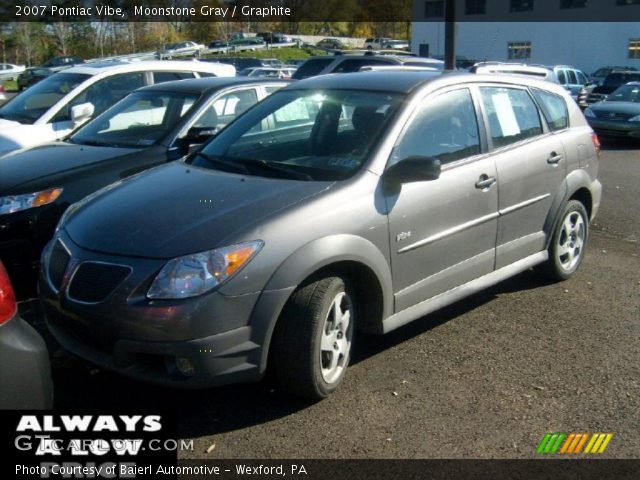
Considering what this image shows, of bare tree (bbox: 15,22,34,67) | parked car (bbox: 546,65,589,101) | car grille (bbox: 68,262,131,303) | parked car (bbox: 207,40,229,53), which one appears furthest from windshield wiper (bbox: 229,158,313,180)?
parked car (bbox: 207,40,229,53)

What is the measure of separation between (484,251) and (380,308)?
1.14 m

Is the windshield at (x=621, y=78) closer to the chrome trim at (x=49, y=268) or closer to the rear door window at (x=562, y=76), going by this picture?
the rear door window at (x=562, y=76)

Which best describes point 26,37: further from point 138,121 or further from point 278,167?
point 278,167

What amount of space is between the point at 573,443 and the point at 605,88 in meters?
22.7

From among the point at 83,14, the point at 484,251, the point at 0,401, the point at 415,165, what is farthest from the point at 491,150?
the point at 83,14

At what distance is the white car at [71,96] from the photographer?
26.6 ft

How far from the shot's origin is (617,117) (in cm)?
1602

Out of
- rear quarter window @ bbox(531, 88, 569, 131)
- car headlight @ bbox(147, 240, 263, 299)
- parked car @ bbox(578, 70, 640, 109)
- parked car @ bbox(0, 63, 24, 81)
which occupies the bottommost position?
parked car @ bbox(0, 63, 24, 81)

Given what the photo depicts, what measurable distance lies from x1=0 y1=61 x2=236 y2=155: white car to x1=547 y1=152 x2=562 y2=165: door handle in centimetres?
501

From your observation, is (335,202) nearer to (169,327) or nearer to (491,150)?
(169,327)

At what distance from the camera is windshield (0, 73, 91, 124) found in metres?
8.77

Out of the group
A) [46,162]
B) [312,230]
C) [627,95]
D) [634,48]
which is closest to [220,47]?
[634,48]

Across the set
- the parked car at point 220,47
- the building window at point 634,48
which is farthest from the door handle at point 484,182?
the parked car at point 220,47

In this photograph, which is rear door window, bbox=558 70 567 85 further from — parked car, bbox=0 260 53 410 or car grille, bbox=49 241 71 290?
parked car, bbox=0 260 53 410
